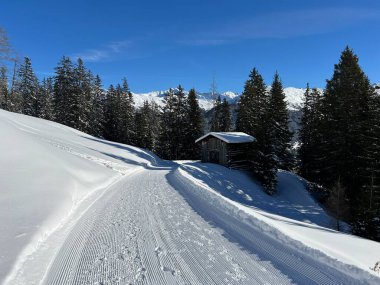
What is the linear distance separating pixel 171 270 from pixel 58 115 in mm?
54495

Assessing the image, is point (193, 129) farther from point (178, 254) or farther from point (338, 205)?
point (178, 254)

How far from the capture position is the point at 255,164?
34.6 metres

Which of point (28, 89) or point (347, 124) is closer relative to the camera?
point (347, 124)

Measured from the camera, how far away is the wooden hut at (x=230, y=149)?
37.5 m

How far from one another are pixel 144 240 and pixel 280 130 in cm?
3175

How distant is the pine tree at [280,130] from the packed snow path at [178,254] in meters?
25.9

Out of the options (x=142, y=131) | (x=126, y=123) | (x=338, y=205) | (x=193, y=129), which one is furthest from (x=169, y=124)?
(x=338, y=205)

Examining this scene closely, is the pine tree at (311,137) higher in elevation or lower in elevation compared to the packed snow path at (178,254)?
higher

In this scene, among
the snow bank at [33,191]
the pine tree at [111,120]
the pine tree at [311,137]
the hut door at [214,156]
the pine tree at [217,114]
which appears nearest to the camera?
the snow bank at [33,191]

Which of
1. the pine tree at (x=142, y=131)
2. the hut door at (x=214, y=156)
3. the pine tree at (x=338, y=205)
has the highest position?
the pine tree at (x=142, y=131)

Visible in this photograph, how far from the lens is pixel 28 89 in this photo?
6162cm

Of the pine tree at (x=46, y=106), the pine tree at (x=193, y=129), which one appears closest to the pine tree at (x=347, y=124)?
the pine tree at (x=193, y=129)

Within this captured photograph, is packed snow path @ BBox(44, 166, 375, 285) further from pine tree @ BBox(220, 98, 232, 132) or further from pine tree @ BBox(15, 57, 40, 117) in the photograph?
pine tree @ BBox(15, 57, 40, 117)

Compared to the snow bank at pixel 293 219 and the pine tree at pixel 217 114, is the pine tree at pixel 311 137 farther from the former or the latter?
the pine tree at pixel 217 114
